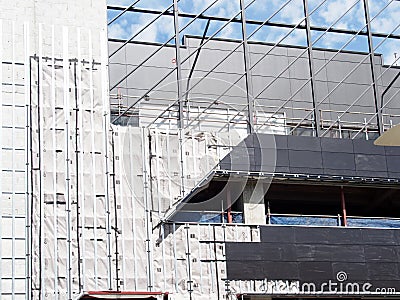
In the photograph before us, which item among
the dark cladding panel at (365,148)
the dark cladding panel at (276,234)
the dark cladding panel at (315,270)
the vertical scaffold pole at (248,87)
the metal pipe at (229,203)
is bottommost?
the dark cladding panel at (315,270)

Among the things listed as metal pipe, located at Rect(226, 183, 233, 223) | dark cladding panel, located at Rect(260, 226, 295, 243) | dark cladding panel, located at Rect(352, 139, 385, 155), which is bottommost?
dark cladding panel, located at Rect(260, 226, 295, 243)

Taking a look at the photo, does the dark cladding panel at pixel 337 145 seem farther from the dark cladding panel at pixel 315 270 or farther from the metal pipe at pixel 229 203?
the dark cladding panel at pixel 315 270

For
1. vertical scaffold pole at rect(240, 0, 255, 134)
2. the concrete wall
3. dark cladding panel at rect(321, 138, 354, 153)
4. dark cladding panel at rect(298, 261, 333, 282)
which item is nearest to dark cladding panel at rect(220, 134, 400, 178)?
dark cladding panel at rect(321, 138, 354, 153)

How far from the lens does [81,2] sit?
1878 cm

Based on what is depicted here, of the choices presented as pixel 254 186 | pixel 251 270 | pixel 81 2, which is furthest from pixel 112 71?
pixel 251 270

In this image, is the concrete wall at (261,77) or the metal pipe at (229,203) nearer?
the metal pipe at (229,203)

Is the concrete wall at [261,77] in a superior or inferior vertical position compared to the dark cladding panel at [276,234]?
superior

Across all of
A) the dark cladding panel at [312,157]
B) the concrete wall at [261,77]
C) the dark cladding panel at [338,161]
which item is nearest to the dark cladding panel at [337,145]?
the dark cladding panel at [312,157]

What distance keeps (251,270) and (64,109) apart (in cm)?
548

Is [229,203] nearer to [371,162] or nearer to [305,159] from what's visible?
[305,159]

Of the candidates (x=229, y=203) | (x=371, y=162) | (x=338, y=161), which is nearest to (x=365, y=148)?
(x=371, y=162)

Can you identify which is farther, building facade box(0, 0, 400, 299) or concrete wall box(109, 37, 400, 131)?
concrete wall box(109, 37, 400, 131)

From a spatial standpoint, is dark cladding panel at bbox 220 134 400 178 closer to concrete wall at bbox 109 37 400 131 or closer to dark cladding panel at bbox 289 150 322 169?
dark cladding panel at bbox 289 150 322 169

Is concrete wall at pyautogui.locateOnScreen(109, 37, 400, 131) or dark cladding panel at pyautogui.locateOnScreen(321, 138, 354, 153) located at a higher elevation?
concrete wall at pyautogui.locateOnScreen(109, 37, 400, 131)
